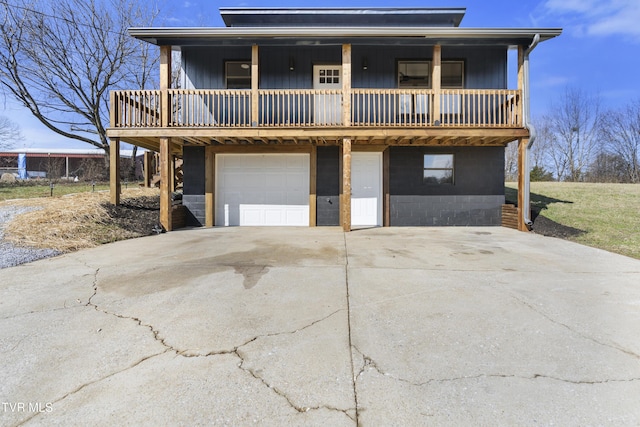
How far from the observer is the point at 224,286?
3662mm

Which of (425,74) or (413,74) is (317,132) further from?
(425,74)

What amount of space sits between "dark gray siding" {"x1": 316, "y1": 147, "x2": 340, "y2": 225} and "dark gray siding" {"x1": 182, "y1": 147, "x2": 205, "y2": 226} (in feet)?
11.6

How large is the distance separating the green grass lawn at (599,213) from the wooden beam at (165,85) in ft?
33.3

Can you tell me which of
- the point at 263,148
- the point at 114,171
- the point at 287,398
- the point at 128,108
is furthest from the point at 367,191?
the point at 287,398

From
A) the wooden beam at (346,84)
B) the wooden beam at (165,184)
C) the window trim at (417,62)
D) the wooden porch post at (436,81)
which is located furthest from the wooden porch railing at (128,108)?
the wooden porch post at (436,81)

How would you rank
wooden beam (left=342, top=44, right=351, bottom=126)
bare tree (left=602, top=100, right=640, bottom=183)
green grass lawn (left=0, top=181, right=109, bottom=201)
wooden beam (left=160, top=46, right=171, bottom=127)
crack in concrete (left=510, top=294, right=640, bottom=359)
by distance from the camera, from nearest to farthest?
crack in concrete (left=510, top=294, right=640, bottom=359), wooden beam (left=342, top=44, right=351, bottom=126), wooden beam (left=160, top=46, right=171, bottom=127), green grass lawn (left=0, top=181, right=109, bottom=201), bare tree (left=602, top=100, right=640, bottom=183)

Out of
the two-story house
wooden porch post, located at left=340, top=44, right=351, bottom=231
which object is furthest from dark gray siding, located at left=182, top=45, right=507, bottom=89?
wooden porch post, located at left=340, top=44, right=351, bottom=231

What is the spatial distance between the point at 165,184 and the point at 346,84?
17.3 ft

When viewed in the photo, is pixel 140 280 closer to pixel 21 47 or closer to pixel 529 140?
pixel 529 140

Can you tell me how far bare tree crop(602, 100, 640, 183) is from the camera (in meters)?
27.0

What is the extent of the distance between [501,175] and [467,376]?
29.1 feet

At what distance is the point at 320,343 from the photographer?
92.0 inches

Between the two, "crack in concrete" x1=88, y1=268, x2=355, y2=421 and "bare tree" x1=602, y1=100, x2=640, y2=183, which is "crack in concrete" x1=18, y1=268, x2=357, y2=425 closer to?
"crack in concrete" x1=88, y1=268, x2=355, y2=421

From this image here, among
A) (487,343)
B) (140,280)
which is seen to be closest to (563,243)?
(487,343)
